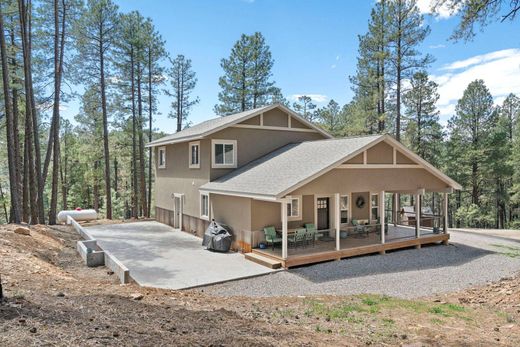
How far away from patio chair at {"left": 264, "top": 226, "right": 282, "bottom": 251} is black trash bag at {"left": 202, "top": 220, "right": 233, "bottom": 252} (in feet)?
5.13

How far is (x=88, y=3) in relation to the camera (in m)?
19.7

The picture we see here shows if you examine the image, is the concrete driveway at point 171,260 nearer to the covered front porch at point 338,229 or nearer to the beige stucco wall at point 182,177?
the covered front porch at point 338,229

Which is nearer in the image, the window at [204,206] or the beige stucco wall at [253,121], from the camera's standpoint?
the window at [204,206]

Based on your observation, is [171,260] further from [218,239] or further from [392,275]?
[392,275]

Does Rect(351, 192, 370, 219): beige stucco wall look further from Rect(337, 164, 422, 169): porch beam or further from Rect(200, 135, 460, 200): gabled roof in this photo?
Rect(200, 135, 460, 200): gabled roof

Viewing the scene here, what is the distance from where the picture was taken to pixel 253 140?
15.8 metres

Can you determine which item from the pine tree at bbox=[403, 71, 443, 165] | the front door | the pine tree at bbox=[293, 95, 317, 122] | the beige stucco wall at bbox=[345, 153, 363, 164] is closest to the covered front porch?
the front door

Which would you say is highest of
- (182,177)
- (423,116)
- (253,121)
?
(423,116)

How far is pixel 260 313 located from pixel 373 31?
21.6 m

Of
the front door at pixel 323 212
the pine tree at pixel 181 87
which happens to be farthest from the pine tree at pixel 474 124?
the pine tree at pixel 181 87

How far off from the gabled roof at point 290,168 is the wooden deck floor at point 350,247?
2152 millimetres

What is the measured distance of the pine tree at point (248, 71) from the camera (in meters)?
24.8

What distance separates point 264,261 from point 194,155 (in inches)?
296

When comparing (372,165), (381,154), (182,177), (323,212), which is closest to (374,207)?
(323,212)
